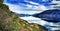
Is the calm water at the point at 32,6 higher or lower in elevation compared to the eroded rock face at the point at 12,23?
higher

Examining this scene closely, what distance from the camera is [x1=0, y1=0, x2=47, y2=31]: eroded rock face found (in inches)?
71.9

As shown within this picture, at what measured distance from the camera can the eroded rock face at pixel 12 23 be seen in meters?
1.83

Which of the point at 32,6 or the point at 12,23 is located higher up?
the point at 32,6

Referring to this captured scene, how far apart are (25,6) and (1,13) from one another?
24 cm

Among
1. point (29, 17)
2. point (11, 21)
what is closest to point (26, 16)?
point (29, 17)

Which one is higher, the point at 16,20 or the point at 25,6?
the point at 25,6

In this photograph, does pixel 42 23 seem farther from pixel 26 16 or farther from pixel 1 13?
pixel 1 13

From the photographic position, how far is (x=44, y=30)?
1917 millimetres

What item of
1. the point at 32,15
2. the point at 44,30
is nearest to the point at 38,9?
the point at 32,15

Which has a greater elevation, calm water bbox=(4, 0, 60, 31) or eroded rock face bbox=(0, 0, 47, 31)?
calm water bbox=(4, 0, 60, 31)

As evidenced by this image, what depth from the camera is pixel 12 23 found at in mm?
1853

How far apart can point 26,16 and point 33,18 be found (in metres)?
0.07

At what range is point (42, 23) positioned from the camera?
1916mm

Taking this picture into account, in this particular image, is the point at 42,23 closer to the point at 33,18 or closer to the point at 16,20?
the point at 33,18
